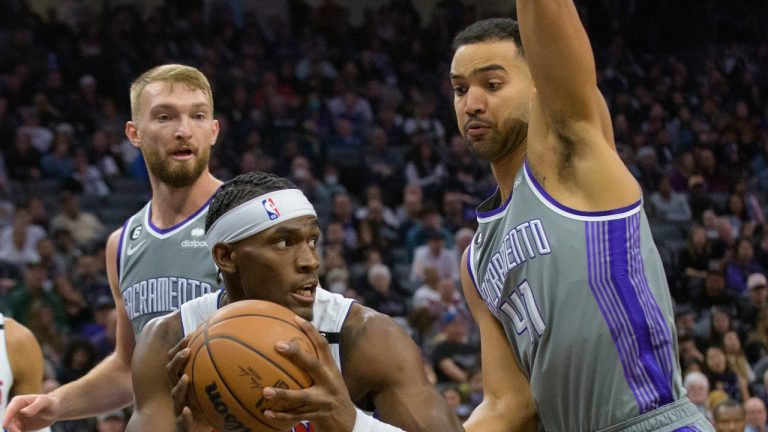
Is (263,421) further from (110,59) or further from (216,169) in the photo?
(110,59)

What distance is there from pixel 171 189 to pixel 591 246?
82.8 inches

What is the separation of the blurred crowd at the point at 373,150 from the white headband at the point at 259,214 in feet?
17.7

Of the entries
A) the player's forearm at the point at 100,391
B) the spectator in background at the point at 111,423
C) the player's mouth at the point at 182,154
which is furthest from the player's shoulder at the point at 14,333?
the spectator in background at the point at 111,423

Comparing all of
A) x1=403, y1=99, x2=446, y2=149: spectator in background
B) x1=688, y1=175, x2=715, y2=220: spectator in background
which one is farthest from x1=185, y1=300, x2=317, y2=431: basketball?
x1=403, y1=99, x2=446, y2=149: spectator in background

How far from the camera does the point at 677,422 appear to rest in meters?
3.43

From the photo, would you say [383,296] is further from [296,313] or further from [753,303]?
[296,313]

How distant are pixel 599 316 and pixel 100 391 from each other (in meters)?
2.51

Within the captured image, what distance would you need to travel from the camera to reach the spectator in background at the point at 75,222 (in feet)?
37.8

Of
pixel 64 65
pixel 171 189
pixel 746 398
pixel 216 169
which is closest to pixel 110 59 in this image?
pixel 64 65

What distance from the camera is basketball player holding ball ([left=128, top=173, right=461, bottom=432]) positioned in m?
3.43

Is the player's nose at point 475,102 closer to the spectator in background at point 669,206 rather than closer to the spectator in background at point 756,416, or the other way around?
the spectator in background at point 756,416

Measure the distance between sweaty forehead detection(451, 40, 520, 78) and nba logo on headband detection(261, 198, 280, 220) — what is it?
0.76 metres

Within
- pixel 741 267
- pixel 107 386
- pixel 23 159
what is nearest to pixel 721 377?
pixel 741 267

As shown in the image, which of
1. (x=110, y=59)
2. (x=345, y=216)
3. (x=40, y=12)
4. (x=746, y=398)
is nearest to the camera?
(x=746, y=398)
